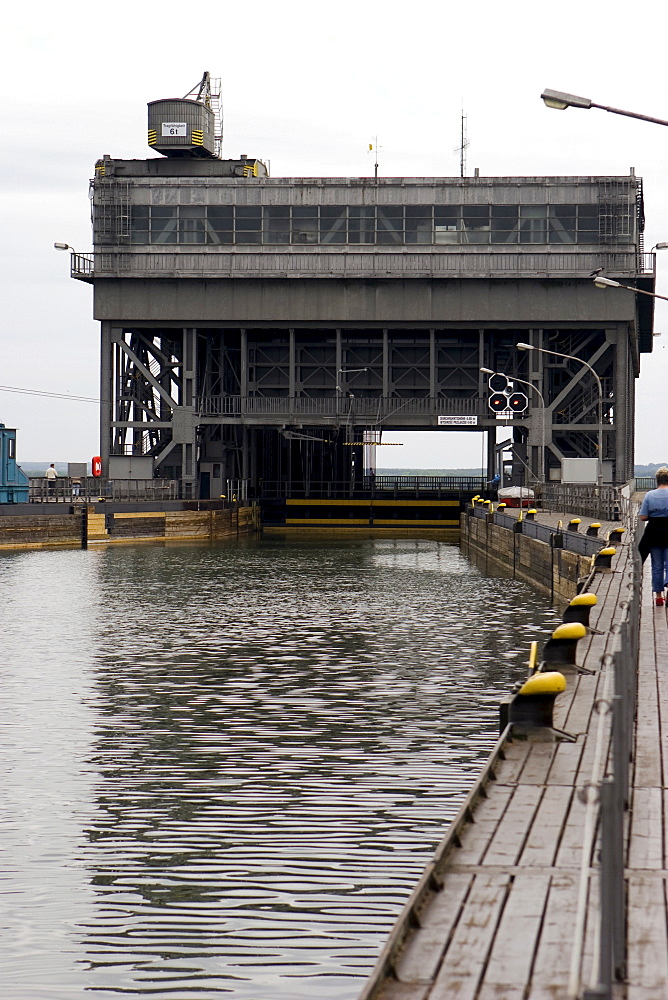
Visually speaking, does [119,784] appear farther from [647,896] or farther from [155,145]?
[155,145]

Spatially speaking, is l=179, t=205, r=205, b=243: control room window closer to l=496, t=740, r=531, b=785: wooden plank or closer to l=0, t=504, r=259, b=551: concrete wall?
l=0, t=504, r=259, b=551: concrete wall

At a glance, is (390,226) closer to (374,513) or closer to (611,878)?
(374,513)

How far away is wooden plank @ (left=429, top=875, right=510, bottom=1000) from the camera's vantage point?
7.25 m

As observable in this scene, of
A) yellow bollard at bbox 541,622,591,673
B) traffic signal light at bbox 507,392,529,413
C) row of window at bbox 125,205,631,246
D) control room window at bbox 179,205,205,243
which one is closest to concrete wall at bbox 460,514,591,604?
traffic signal light at bbox 507,392,529,413

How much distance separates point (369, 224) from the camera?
82.6 m

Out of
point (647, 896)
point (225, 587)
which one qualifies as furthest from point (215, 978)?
point (225, 587)

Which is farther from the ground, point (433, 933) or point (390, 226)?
point (390, 226)

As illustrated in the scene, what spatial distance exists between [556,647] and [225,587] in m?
29.6

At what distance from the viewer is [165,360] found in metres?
87.7

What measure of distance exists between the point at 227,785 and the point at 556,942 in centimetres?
886

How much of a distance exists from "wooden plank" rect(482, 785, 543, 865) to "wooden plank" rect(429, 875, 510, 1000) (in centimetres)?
48

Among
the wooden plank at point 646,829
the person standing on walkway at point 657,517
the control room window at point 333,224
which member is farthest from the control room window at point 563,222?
the wooden plank at point 646,829

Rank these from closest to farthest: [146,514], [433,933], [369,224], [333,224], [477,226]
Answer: [433,933] → [146,514] → [477,226] → [369,224] → [333,224]

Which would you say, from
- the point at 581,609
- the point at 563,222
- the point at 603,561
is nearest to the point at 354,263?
the point at 563,222
